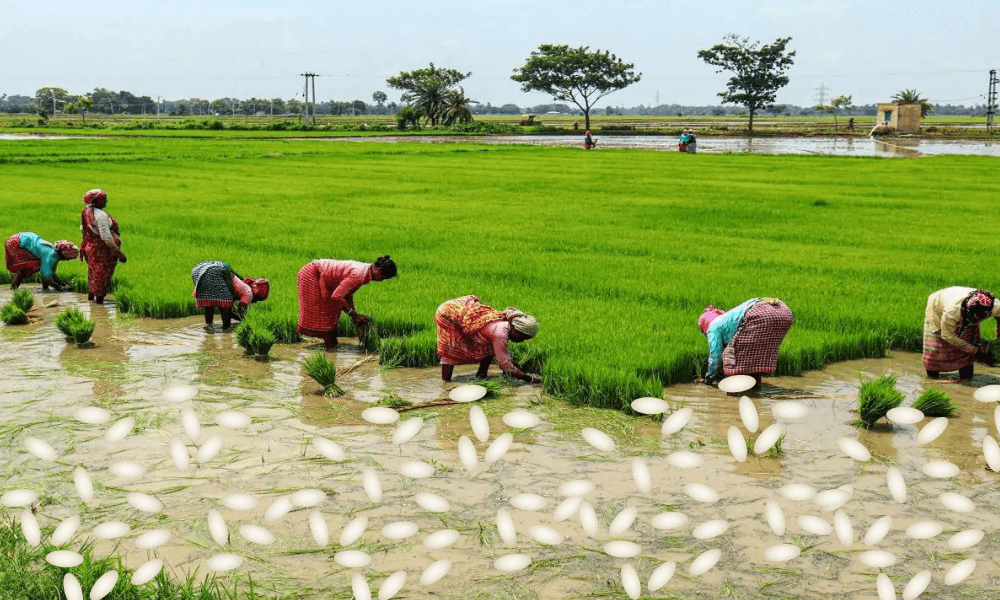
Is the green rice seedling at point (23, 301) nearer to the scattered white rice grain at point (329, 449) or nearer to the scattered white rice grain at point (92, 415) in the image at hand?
the scattered white rice grain at point (92, 415)

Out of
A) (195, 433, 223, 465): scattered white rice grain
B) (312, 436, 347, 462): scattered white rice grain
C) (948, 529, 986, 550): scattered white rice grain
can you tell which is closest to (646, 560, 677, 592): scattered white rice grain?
(948, 529, 986, 550): scattered white rice grain

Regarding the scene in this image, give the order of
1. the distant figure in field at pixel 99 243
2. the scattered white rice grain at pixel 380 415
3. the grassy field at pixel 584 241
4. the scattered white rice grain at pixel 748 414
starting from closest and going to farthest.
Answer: the scattered white rice grain at pixel 748 414 < the scattered white rice grain at pixel 380 415 < the grassy field at pixel 584 241 < the distant figure in field at pixel 99 243

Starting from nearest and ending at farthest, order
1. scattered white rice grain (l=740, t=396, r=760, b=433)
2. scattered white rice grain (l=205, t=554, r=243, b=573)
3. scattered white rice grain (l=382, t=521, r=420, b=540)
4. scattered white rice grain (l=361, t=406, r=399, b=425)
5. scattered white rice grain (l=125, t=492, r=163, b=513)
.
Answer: scattered white rice grain (l=205, t=554, r=243, b=573)
scattered white rice grain (l=382, t=521, r=420, b=540)
scattered white rice grain (l=125, t=492, r=163, b=513)
scattered white rice grain (l=740, t=396, r=760, b=433)
scattered white rice grain (l=361, t=406, r=399, b=425)

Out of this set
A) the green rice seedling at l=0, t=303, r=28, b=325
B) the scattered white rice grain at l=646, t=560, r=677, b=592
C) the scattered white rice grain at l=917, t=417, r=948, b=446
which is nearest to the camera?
the scattered white rice grain at l=646, t=560, r=677, b=592

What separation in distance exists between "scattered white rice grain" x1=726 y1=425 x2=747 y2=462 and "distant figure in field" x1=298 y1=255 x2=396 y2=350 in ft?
9.88

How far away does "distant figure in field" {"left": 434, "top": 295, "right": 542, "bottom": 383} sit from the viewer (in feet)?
21.5

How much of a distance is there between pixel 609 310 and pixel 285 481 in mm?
4657

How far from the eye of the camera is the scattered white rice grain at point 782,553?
4141 millimetres

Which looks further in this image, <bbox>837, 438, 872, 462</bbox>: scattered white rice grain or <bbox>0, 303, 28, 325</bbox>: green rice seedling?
<bbox>0, 303, 28, 325</bbox>: green rice seedling

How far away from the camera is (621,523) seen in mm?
4434

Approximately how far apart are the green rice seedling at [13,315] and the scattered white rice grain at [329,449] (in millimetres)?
4923

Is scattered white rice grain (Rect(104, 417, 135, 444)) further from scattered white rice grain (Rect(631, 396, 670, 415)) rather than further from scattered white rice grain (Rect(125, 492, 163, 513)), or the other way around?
scattered white rice grain (Rect(631, 396, 670, 415))

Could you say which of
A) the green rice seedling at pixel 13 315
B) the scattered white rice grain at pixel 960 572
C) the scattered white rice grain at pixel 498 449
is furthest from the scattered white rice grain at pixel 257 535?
the green rice seedling at pixel 13 315

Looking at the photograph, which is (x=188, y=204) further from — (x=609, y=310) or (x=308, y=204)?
(x=609, y=310)
